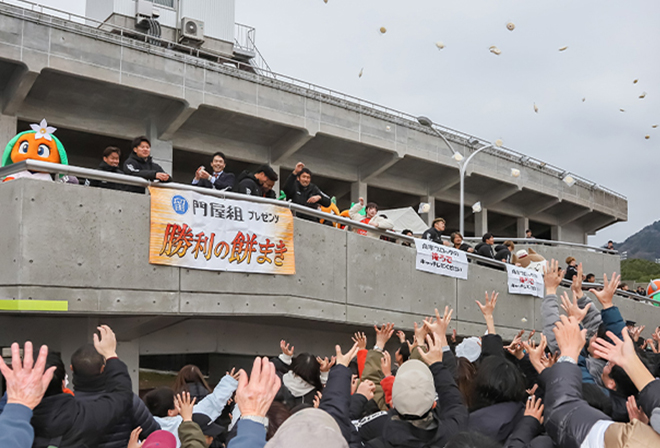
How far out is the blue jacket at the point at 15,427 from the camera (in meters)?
2.53

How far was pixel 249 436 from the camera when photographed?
95.8 inches

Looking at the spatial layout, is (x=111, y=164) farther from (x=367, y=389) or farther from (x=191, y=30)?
(x=191, y=30)

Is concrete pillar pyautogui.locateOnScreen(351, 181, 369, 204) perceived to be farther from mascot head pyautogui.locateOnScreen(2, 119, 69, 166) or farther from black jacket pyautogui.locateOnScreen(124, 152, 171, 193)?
mascot head pyautogui.locateOnScreen(2, 119, 69, 166)

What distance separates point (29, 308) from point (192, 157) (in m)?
18.5

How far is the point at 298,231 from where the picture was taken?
958cm

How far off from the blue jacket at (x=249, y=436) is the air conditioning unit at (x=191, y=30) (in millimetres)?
25062

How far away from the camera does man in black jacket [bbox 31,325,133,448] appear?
3.14 metres

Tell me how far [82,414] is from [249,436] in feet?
4.52

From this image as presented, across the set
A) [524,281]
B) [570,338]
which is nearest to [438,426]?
[570,338]

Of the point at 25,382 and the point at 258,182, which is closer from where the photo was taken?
the point at 25,382

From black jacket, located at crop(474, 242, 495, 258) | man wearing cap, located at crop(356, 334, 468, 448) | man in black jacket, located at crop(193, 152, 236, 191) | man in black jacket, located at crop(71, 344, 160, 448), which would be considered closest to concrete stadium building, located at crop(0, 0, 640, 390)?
black jacket, located at crop(474, 242, 495, 258)

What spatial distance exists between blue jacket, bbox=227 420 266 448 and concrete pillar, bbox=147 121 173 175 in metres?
20.1

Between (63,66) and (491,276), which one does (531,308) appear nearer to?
(491,276)

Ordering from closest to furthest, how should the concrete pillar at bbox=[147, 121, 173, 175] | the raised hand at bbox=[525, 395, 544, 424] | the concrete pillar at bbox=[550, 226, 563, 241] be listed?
the raised hand at bbox=[525, 395, 544, 424] → the concrete pillar at bbox=[147, 121, 173, 175] → the concrete pillar at bbox=[550, 226, 563, 241]
